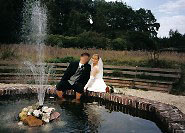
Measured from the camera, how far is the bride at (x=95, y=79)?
9.73 metres

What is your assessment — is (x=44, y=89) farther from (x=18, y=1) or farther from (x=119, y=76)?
(x=18, y=1)

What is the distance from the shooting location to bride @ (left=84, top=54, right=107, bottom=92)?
383 inches

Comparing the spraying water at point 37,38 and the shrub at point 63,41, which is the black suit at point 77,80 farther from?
the shrub at point 63,41

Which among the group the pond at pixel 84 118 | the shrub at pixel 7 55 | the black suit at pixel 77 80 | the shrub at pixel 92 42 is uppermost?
the shrub at pixel 92 42

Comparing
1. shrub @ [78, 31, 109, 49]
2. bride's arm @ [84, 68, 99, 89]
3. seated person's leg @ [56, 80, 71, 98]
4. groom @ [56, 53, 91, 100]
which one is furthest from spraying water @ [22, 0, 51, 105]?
shrub @ [78, 31, 109, 49]

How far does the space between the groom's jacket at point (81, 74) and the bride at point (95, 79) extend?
173 mm

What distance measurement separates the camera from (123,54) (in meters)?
19.5

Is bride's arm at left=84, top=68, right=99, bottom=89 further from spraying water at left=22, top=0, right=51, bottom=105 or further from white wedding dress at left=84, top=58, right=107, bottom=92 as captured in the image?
spraying water at left=22, top=0, right=51, bottom=105

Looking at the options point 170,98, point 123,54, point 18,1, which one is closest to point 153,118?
point 170,98

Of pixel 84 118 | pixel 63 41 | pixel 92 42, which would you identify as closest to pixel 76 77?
pixel 84 118

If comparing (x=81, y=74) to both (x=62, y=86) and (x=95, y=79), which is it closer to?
(x=95, y=79)

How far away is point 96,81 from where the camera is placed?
32.2 feet

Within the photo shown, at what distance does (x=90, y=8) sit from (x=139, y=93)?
48.6 m

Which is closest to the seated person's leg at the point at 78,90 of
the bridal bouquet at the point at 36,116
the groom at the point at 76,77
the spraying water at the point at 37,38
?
the groom at the point at 76,77
